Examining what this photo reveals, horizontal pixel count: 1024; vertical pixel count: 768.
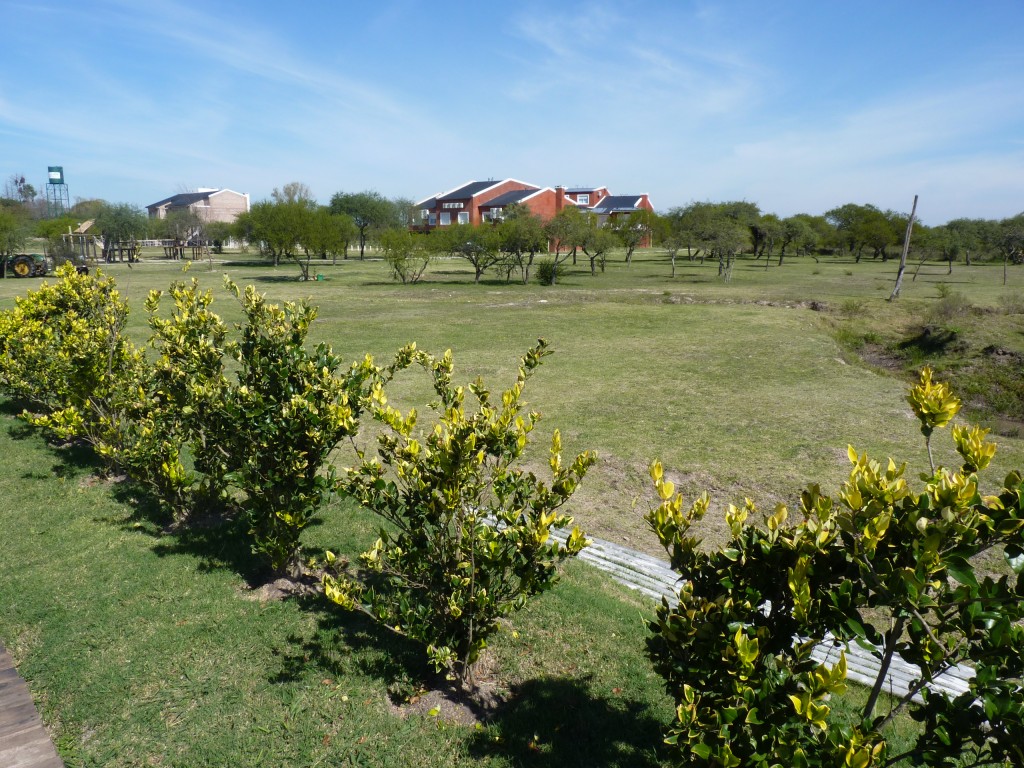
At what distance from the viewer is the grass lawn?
3.86m

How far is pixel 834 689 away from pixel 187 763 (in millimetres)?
3508

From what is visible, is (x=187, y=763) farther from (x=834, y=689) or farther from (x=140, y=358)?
(x=140, y=358)

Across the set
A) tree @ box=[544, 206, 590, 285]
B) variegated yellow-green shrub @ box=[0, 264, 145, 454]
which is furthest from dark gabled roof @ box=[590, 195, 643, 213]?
variegated yellow-green shrub @ box=[0, 264, 145, 454]

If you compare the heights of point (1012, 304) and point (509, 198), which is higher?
point (509, 198)

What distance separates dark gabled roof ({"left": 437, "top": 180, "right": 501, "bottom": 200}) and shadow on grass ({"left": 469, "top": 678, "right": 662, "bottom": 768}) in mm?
82542

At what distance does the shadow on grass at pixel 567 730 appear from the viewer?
12.2ft

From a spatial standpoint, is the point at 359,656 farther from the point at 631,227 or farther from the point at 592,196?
the point at 592,196

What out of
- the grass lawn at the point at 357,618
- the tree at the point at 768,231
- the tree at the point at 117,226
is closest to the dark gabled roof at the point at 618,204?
the tree at the point at 768,231

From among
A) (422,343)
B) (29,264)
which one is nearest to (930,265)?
(422,343)

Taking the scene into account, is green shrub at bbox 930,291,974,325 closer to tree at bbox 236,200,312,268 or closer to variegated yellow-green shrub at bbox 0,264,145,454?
variegated yellow-green shrub at bbox 0,264,145,454

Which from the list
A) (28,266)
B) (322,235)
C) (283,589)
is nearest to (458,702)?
(283,589)

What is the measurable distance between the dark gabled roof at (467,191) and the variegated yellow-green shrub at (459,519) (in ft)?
270

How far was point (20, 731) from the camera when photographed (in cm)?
386

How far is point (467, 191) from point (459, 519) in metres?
85.4
